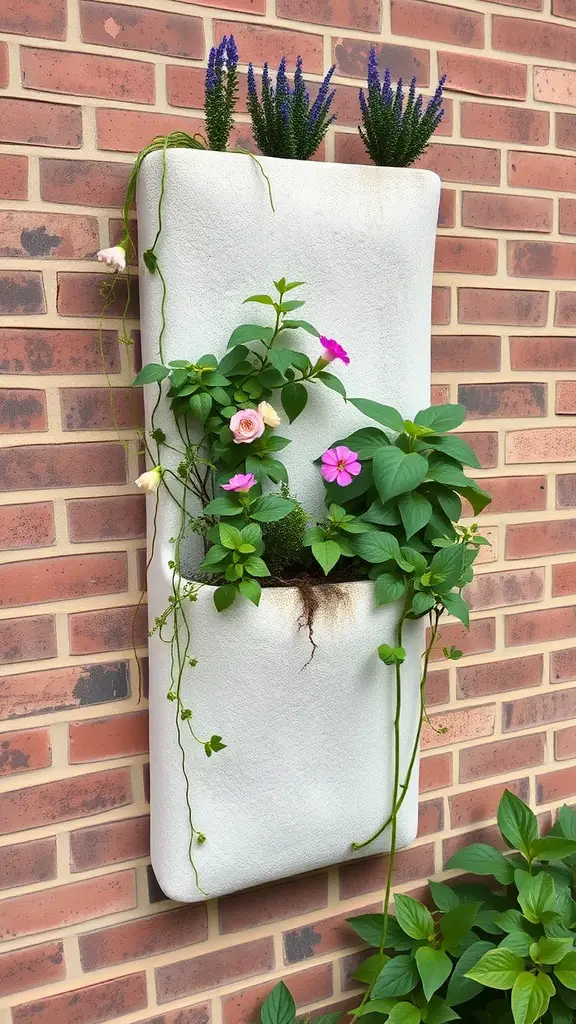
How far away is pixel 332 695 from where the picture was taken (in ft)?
3.67

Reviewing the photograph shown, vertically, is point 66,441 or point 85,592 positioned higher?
point 66,441

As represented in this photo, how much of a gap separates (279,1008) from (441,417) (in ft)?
2.95

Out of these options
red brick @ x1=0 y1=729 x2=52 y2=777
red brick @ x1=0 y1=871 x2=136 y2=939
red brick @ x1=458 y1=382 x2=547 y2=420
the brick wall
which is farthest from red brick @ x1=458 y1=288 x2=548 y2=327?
red brick @ x1=0 y1=871 x2=136 y2=939

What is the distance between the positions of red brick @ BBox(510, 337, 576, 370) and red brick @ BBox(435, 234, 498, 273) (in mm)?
134

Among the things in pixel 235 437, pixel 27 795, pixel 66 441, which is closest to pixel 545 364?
pixel 235 437

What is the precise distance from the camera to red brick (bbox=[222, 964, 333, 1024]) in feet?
4.05

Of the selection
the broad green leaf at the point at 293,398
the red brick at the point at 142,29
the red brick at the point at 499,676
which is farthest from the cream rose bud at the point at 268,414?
the red brick at the point at 499,676

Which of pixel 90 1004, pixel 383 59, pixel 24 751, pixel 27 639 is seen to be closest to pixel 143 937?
pixel 90 1004

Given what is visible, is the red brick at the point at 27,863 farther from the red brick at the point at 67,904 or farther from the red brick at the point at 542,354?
the red brick at the point at 542,354

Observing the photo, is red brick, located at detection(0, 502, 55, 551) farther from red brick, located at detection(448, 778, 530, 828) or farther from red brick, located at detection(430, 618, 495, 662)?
red brick, located at detection(448, 778, 530, 828)

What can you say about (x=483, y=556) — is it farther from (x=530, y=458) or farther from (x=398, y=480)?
(x=398, y=480)

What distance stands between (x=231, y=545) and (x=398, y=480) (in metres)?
0.23

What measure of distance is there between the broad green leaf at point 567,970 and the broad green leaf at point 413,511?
641 millimetres

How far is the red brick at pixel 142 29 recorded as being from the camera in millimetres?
1049
